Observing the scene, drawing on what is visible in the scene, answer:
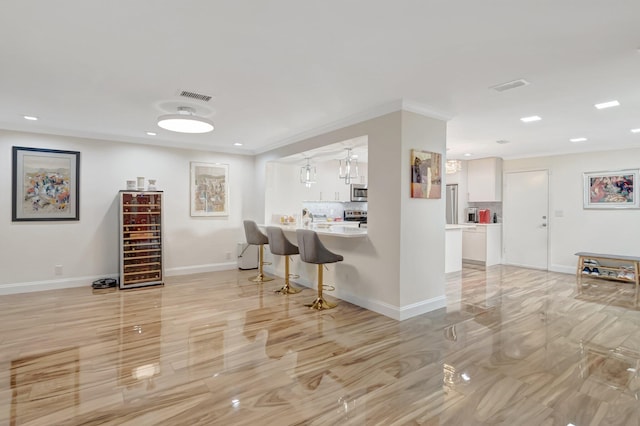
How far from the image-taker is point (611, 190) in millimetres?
6070

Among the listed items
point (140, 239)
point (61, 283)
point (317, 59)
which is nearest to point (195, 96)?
point (317, 59)

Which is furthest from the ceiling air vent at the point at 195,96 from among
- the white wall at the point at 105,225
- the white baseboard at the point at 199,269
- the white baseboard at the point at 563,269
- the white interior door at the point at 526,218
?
the white baseboard at the point at 563,269

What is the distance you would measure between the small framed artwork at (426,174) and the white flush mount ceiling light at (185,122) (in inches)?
94.9

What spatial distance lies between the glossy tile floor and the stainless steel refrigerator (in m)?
3.53

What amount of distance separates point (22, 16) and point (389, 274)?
3744 millimetres

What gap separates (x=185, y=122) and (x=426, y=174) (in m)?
2.84

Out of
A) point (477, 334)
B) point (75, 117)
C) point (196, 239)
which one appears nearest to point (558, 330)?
point (477, 334)

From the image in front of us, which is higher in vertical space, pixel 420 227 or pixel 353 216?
pixel 353 216

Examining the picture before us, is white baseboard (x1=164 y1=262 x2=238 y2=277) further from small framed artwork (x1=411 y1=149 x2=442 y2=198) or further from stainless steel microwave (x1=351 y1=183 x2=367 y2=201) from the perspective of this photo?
small framed artwork (x1=411 y1=149 x2=442 y2=198)

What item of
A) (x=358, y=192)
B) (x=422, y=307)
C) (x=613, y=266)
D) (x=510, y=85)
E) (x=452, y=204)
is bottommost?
(x=422, y=307)

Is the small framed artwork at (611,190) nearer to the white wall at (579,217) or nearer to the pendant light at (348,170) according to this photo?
the white wall at (579,217)

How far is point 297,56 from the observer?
2592 millimetres

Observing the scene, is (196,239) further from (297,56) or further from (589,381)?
(589,381)

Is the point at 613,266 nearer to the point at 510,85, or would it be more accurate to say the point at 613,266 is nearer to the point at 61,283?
the point at 510,85
